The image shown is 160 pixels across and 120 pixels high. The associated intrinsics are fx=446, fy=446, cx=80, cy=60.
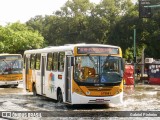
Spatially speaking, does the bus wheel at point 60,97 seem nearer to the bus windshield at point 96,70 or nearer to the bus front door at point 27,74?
the bus windshield at point 96,70

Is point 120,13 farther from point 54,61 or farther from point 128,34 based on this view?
point 54,61

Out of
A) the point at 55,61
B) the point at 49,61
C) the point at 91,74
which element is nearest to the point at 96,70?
the point at 91,74

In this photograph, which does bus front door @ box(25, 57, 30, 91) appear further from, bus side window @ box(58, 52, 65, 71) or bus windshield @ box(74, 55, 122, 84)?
bus windshield @ box(74, 55, 122, 84)

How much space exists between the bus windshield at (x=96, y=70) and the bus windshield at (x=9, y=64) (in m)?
15.8

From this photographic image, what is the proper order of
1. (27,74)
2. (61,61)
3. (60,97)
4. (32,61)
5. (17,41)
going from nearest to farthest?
(61,61) → (60,97) → (32,61) → (27,74) → (17,41)

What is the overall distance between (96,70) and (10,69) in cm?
1610

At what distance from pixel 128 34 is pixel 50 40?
31636 mm

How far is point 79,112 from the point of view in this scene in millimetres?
16766

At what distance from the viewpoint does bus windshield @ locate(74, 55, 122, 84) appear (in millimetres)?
17688

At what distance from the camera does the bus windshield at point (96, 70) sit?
1769 centimetres

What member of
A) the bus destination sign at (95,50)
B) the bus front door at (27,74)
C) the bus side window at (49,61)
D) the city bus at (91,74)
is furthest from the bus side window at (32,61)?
the bus destination sign at (95,50)

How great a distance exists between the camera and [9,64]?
3288 centimetres

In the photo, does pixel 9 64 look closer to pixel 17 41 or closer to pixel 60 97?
pixel 60 97

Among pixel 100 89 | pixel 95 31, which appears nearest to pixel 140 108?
pixel 100 89
